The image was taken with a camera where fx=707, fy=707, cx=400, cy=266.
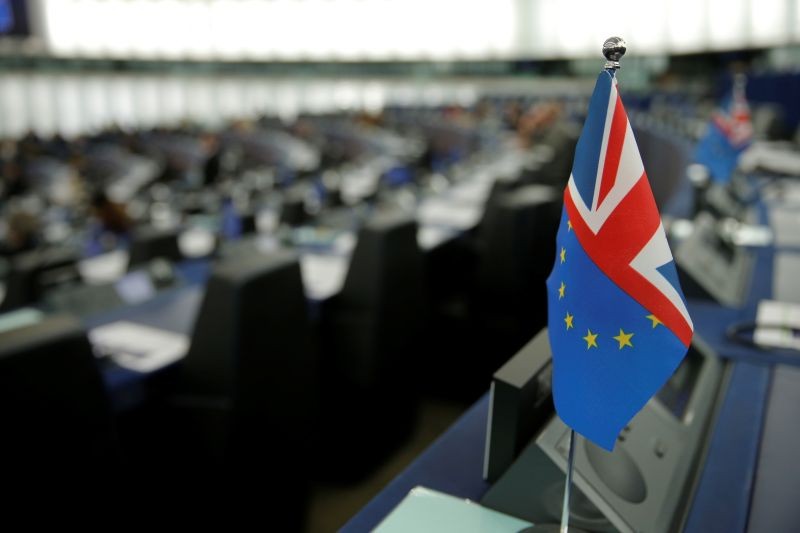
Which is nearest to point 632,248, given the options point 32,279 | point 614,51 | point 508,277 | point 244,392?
point 614,51

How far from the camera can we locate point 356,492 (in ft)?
8.97

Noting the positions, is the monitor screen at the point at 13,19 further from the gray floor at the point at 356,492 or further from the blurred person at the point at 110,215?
the gray floor at the point at 356,492

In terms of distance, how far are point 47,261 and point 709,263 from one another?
255cm

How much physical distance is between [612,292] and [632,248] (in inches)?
2.1

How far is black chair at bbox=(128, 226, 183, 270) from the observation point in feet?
10.6

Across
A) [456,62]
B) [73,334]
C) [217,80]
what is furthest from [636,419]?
[217,80]

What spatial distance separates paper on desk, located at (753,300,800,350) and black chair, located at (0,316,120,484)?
61.6 inches

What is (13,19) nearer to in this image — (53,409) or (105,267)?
(105,267)

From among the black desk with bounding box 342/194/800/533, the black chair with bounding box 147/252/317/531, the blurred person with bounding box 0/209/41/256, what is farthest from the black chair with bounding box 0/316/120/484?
the blurred person with bounding box 0/209/41/256

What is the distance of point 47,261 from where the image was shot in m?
2.96

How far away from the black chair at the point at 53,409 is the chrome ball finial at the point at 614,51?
4.12ft

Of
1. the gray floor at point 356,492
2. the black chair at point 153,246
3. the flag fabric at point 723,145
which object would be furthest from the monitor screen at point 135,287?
the flag fabric at point 723,145

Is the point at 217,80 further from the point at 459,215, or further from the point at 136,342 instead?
the point at 136,342

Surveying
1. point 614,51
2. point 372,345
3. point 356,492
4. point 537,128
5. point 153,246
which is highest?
point 614,51
